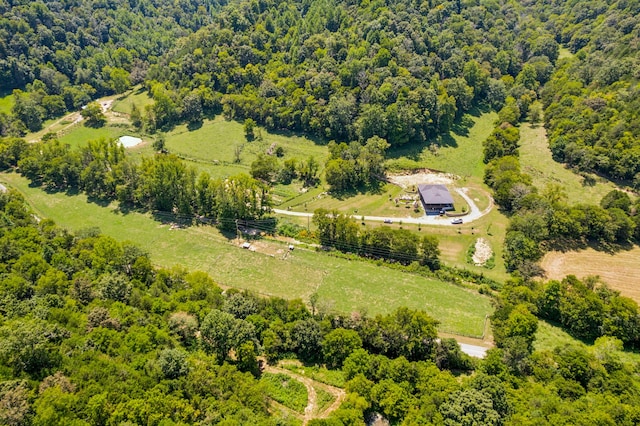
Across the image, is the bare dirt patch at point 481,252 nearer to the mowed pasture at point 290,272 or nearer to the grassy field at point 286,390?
the mowed pasture at point 290,272

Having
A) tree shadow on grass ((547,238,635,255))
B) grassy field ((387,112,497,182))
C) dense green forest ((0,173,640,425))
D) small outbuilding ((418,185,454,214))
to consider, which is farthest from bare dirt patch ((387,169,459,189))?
dense green forest ((0,173,640,425))

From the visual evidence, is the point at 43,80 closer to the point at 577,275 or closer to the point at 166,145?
the point at 166,145

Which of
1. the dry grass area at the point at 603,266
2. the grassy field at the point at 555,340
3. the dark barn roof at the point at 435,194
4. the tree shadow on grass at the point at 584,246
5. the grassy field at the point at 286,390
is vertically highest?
the dark barn roof at the point at 435,194

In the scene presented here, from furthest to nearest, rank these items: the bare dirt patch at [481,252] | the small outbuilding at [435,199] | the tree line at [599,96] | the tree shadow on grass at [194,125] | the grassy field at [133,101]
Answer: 1. the grassy field at [133,101]
2. the tree shadow on grass at [194,125]
3. the tree line at [599,96]
4. the small outbuilding at [435,199]
5. the bare dirt patch at [481,252]

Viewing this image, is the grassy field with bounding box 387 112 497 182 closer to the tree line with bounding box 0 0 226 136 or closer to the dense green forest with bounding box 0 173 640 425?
the dense green forest with bounding box 0 173 640 425

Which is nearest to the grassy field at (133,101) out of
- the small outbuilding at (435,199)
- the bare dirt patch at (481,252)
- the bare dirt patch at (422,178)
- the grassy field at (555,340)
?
the bare dirt patch at (422,178)

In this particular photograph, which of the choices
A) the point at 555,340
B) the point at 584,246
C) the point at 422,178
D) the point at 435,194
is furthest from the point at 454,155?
the point at 555,340

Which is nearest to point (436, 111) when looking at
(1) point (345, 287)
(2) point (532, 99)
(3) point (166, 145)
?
(2) point (532, 99)
